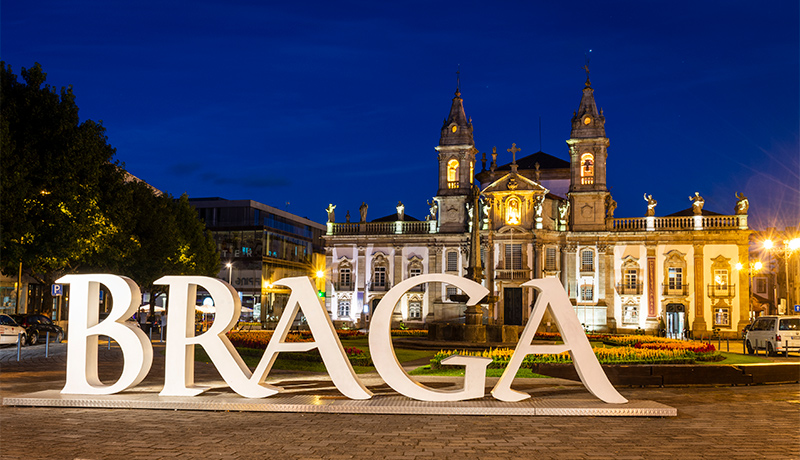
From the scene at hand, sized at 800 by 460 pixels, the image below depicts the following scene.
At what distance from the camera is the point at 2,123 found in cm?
2300

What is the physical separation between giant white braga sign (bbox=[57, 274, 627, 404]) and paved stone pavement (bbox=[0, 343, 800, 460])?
0.89 m

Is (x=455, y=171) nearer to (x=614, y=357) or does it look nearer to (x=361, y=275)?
(x=361, y=275)

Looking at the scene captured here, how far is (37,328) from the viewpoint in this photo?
33.3 metres

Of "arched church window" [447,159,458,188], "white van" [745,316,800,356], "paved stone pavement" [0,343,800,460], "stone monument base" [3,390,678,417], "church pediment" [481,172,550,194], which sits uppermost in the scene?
"arched church window" [447,159,458,188]

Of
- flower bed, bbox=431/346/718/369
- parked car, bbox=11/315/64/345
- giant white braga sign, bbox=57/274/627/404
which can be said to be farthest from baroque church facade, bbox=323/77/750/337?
giant white braga sign, bbox=57/274/627/404

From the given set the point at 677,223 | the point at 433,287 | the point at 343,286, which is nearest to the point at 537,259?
the point at 433,287

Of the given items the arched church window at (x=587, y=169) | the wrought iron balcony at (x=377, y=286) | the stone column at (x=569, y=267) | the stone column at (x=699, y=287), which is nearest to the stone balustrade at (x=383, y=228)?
the wrought iron balcony at (x=377, y=286)

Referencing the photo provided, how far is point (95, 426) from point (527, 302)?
5130 cm

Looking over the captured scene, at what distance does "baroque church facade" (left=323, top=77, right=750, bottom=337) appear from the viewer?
57781 millimetres

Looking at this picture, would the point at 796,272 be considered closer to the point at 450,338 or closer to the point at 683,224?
the point at 683,224

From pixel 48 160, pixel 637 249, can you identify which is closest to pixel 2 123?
pixel 48 160

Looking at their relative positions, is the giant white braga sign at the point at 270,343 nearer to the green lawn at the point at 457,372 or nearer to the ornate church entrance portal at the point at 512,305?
→ the green lawn at the point at 457,372

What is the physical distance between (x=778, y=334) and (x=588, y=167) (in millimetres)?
34695

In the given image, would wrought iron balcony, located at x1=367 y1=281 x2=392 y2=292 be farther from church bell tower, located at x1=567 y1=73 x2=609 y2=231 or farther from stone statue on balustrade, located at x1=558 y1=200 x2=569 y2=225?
church bell tower, located at x1=567 y1=73 x2=609 y2=231
